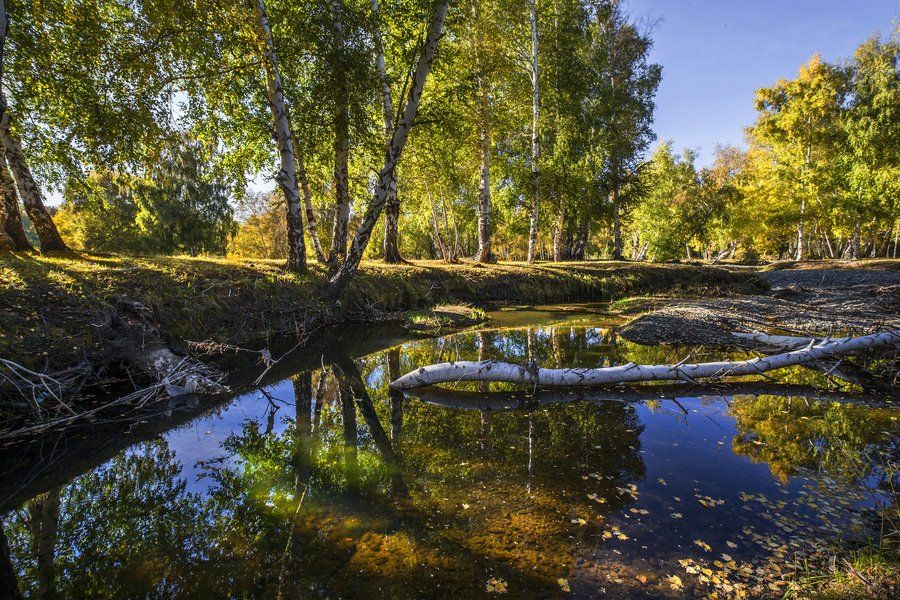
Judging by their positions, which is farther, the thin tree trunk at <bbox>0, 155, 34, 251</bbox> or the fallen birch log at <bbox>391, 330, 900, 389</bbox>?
the thin tree trunk at <bbox>0, 155, 34, 251</bbox>

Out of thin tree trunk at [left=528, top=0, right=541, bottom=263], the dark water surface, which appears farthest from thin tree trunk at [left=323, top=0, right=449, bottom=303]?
thin tree trunk at [left=528, top=0, right=541, bottom=263]

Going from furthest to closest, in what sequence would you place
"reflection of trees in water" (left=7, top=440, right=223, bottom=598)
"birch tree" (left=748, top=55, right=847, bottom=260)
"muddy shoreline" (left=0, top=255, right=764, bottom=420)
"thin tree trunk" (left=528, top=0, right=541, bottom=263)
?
"birch tree" (left=748, top=55, right=847, bottom=260) < "thin tree trunk" (left=528, top=0, right=541, bottom=263) < "muddy shoreline" (left=0, top=255, right=764, bottom=420) < "reflection of trees in water" (left=7, top=440, right=223, bottom=598)

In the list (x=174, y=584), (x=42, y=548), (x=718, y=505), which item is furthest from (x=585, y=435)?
(x=42, y=548)

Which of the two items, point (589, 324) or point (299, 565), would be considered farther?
point (589, 324)

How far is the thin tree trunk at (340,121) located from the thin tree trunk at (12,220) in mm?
7828

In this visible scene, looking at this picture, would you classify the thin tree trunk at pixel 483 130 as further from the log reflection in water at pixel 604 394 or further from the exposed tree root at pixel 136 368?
the exposed tree root at pixel 136 368

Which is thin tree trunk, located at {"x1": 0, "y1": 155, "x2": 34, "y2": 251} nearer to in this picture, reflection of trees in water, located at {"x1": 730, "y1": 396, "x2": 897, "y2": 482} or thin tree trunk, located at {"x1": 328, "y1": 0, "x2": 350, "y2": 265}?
thin tree trunk, located at {"x1": 328, "y1": 0, "x2": 350, "y2": 265}

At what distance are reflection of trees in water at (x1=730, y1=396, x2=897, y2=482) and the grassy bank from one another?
885cm

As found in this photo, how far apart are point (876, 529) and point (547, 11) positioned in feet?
79.1

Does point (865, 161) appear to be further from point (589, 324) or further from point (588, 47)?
point (589, 324)

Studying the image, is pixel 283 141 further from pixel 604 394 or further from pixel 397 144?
pixel 604 394

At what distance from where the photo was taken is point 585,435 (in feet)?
15.9

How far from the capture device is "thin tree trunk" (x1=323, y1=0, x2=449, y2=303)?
9.02 meters

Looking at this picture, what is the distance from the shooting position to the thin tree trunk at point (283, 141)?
10.0 meters
